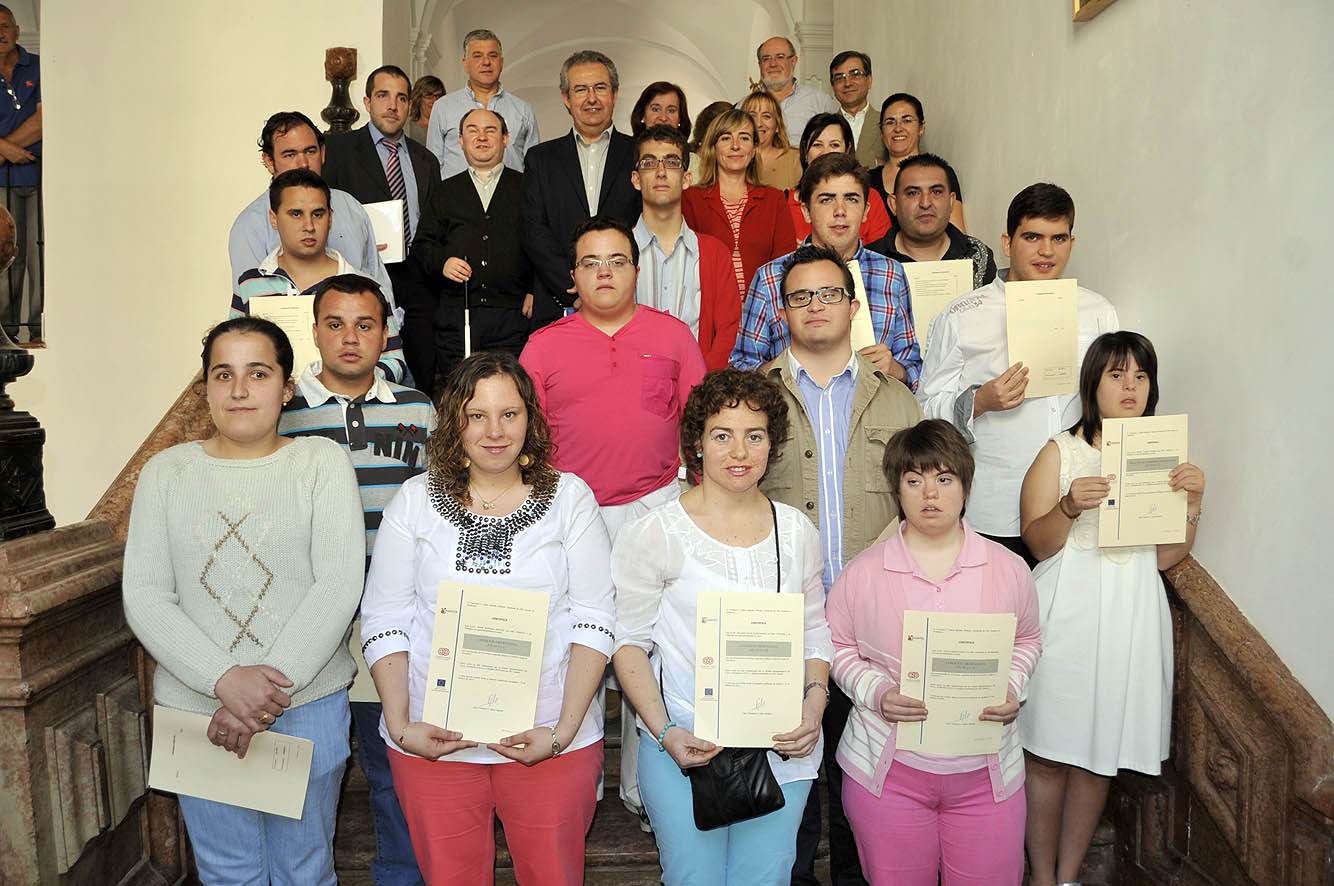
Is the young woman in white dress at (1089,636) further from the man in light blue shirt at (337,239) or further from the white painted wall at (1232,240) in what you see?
the man in light blue shirt at (337,239)

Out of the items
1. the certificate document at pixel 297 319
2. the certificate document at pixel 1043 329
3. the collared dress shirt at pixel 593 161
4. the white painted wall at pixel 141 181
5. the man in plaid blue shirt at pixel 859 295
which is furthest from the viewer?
the white painted wall at pixel 141 181

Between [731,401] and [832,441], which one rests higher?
[731,401]

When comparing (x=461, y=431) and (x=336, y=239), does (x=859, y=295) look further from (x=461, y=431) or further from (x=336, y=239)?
(x=336, y=239)

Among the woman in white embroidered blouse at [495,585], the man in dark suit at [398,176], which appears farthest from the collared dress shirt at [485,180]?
the woman in white embroidered blouse at [495,585]

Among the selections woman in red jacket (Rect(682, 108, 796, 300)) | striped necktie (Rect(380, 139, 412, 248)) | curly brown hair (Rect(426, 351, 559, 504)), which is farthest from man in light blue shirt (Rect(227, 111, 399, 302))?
curly brown hair (Rect(426, 351, 559, 504))

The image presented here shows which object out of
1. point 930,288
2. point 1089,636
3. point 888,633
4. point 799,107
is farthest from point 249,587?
point 799,107

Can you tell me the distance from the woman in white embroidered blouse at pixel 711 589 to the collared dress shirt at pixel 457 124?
146 inches

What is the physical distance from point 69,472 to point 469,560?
5795mm

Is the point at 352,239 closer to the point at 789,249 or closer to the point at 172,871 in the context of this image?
the point at 789,249

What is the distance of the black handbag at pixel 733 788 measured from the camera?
2.18 meters

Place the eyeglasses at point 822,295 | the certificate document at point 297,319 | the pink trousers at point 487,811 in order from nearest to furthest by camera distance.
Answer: the pink trousers at point 487,811, the eyeglasses at point 822,295, the certificate document at point 297,319

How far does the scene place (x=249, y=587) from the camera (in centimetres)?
240

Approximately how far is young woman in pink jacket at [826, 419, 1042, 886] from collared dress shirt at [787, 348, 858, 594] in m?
0.25

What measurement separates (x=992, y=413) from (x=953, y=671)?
1.16 m
